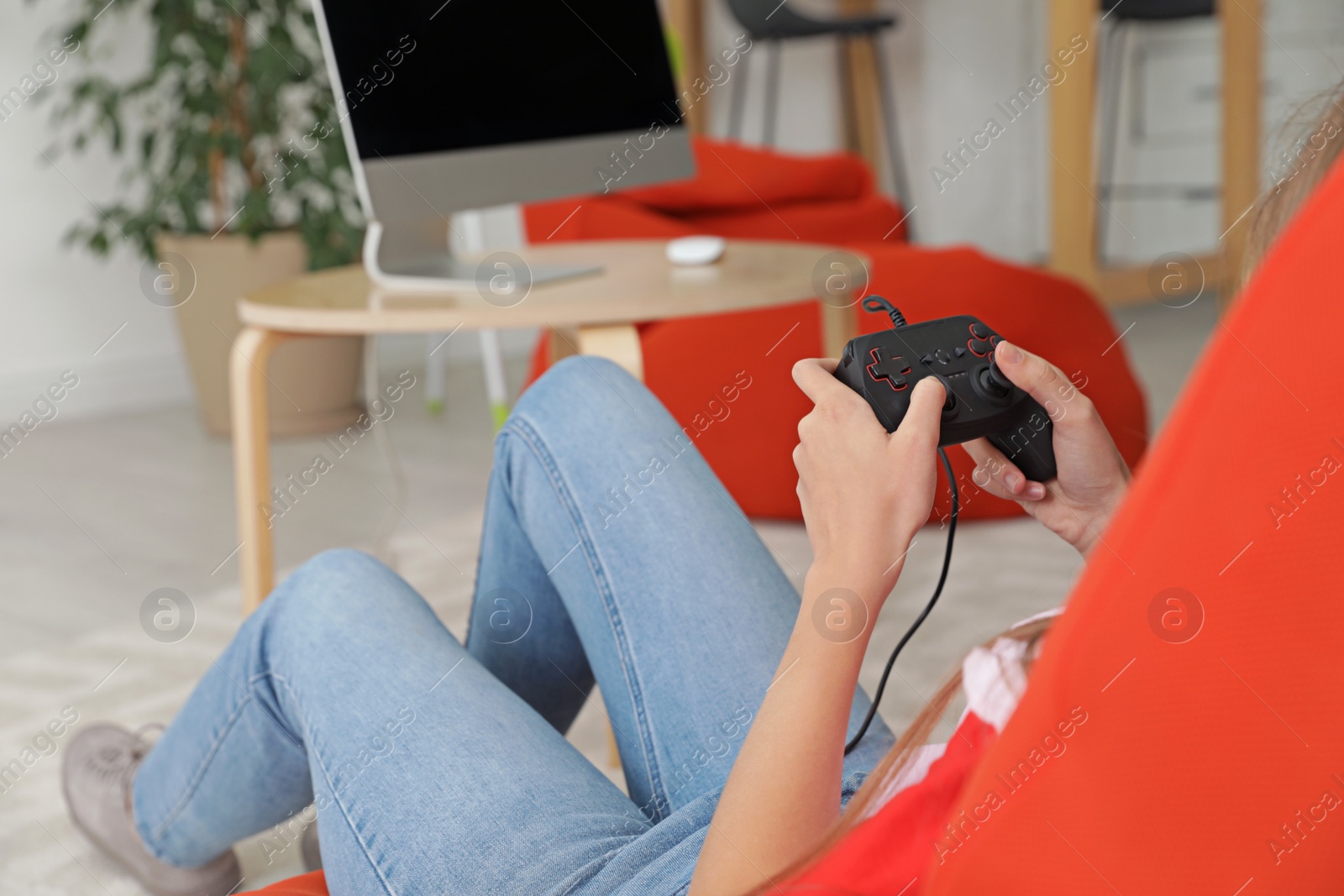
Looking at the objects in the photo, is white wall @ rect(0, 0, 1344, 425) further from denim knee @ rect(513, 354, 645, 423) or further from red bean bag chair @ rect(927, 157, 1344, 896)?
A: red bean bag chair @ rect(927, 157, 1344, 896)

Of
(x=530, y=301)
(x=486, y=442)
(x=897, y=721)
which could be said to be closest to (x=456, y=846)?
(x=530, y=301)

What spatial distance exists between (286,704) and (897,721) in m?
0.72

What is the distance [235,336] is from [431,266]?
1.51 m

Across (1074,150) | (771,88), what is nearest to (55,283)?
(771,88)

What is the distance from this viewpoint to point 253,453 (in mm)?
1209

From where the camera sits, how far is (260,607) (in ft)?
2.48

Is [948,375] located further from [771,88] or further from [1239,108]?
[771,88]

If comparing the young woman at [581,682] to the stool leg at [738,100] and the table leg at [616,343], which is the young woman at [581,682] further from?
the stool leg at [738,100]

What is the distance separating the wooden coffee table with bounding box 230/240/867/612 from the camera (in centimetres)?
108

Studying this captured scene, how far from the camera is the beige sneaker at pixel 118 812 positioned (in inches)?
34.1

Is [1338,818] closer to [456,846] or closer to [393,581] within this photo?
[456,846]

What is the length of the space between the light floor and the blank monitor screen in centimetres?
61

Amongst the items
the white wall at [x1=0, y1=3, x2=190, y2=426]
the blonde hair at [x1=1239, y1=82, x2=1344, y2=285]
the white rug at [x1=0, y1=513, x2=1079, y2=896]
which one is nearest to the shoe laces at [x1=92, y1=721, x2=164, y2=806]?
the white rug at [x1=0, y1=513, x2=1079, y2=896]

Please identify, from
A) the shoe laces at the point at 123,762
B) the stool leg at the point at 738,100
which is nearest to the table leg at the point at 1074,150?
the stool leg at the point at 738,100
